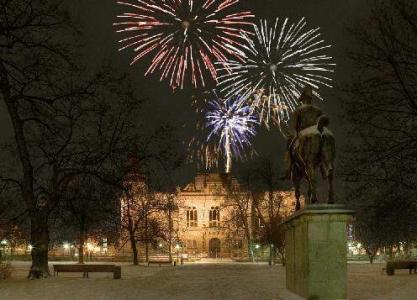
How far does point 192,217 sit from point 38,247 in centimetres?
7859

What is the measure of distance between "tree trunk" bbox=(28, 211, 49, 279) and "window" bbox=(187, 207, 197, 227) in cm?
7663

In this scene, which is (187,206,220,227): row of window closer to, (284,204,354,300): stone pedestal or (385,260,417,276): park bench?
(385,260,417,276): park bench

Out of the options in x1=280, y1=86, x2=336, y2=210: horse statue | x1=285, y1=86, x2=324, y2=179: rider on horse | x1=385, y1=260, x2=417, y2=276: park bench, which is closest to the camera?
x1=280, y1=86, x2=336, y2=210: horse statue

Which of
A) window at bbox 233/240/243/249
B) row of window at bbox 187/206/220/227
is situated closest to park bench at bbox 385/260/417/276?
window at bbox 233/240/243/249

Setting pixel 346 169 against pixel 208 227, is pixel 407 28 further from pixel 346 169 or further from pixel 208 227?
pixel 208 227

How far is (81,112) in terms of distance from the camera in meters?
28.6

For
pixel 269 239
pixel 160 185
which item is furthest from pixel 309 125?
pixel 269 239

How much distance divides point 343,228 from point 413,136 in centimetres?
1061

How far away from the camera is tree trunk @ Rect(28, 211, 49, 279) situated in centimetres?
2844

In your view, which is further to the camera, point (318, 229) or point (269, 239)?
point (269, 239)

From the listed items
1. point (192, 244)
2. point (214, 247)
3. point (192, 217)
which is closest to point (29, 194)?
point (214, 247)

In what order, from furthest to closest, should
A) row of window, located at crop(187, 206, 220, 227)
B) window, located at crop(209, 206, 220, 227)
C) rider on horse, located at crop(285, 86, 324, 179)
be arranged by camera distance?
1. row of window, located at crop(187, 206, 220, 227)
2. window, located at crop(209, 206, 220, 227)
3. rider on horse, located at crop(285, 86, 324, 179)

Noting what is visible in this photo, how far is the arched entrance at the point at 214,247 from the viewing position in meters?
101

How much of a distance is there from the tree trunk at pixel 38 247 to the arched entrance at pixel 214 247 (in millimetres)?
72603
